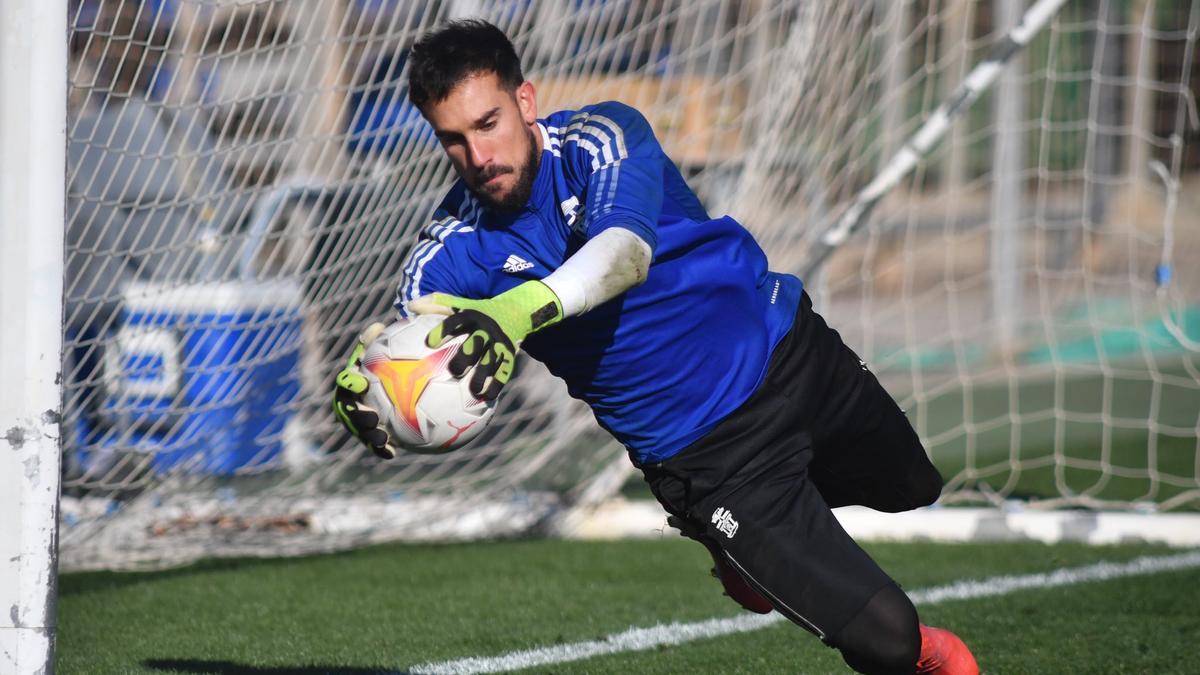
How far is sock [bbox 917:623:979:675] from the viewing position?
122 inches

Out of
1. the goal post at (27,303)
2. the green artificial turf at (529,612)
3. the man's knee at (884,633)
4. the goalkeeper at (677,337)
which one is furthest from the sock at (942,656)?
the goal post at (27,303)

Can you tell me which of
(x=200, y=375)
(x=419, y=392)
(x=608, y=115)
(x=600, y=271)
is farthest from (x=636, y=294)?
(x=200, y=375)

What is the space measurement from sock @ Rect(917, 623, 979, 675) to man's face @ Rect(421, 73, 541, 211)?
1.31 metres

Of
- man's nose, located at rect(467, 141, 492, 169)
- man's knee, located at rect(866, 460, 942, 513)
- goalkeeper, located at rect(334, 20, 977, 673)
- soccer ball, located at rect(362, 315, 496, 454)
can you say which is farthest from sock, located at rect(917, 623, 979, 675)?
man's nose, located at rect(467, 141, 492, 169)

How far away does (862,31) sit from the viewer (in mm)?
6266

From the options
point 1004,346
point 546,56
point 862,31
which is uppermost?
point 862,31

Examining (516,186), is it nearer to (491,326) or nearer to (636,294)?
(636,294)

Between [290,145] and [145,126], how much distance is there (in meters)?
0.56

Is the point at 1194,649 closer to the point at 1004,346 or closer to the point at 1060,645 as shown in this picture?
the point at 1060,645

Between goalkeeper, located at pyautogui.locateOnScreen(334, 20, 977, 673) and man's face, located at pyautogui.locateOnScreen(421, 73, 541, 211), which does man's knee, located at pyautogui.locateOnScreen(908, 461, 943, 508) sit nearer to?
goalkeeper, located at pyautogui.locateOnScreen(334, 20, 977, 673)

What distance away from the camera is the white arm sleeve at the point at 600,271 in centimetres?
246

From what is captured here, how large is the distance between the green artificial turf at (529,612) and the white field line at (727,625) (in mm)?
69

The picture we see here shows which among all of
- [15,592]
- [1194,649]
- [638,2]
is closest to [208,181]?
[638,2]

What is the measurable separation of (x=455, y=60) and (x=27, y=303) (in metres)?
0.94
